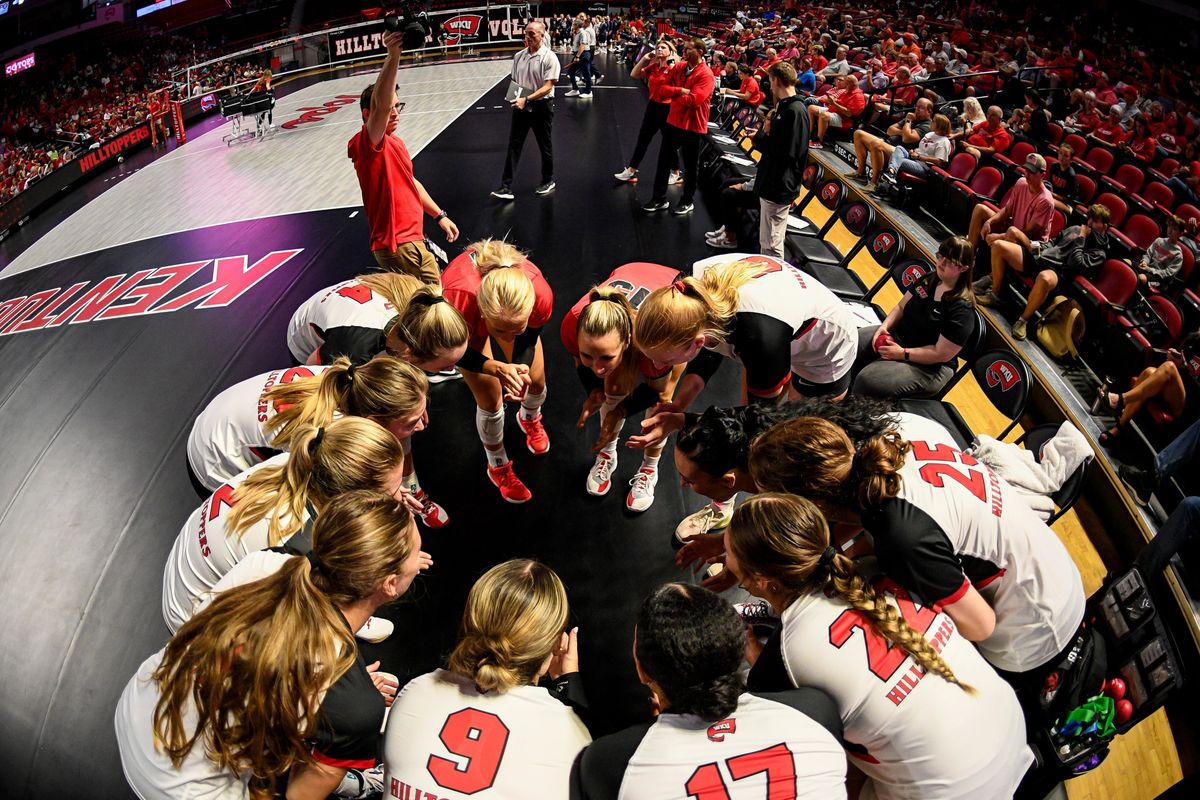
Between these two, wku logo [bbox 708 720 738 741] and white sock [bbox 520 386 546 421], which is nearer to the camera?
wku logo [bbox 708 720 738 741]

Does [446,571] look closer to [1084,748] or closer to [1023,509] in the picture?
[1023,509]

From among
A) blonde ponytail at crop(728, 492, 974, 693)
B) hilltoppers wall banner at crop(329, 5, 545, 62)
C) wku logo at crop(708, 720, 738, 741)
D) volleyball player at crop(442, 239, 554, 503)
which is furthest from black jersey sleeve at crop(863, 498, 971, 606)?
hilltoppers wall banner at crop(329, 5, 545, 62)

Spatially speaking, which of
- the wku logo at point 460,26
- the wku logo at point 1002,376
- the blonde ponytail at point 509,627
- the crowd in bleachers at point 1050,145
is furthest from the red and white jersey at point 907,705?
the wku logo at point 460,26

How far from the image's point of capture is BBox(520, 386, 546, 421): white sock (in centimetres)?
316

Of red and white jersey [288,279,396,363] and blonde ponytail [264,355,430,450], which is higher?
red and white jersey [288,279,396,363]

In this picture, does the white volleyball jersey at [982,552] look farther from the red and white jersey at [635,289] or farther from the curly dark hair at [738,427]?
the red and white jersey at [635,289]

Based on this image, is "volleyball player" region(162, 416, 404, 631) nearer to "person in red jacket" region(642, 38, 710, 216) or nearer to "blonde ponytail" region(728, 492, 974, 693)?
"blonde ponytail" region(728, 492, 974, 693)

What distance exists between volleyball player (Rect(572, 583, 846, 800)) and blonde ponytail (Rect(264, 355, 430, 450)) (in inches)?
45.3

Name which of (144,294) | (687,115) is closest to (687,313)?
(687,115)

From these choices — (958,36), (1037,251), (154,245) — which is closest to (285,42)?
(154,245)

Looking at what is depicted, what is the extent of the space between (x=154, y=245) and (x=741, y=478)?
6.24 m

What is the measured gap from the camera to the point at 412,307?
236 cm

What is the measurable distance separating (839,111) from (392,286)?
7.23 metres

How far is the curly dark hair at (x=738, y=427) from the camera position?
6.66 ft
